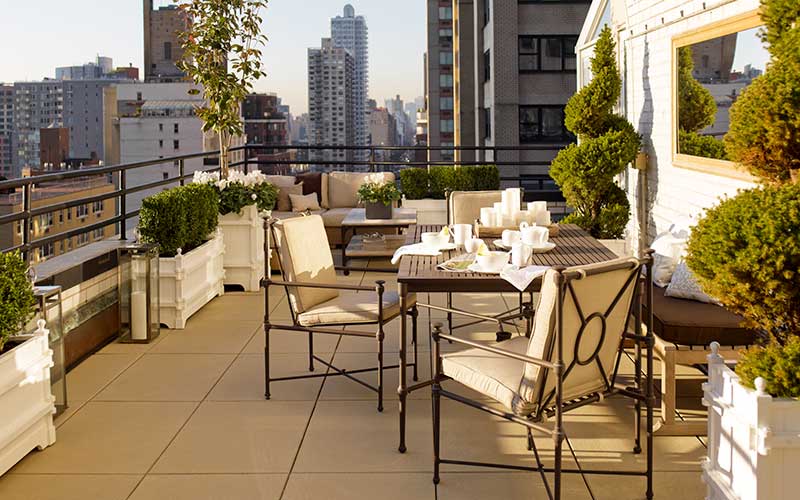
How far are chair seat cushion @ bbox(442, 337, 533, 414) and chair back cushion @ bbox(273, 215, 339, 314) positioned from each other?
132 centimetres

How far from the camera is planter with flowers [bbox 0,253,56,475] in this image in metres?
3.62

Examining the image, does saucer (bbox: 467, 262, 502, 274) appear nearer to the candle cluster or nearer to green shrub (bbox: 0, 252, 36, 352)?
the candle cluster

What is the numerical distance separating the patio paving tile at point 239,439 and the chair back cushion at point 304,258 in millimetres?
559

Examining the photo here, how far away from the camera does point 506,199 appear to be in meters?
5.64

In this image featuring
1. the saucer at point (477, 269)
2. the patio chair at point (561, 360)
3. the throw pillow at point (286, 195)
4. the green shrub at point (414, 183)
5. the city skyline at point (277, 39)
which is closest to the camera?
the patio chair at point (561, 360)

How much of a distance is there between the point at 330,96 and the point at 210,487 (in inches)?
1816

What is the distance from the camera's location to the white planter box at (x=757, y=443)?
8.79 ft

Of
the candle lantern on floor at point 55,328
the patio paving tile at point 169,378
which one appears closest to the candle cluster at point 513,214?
the patio paving tile at point 169,378

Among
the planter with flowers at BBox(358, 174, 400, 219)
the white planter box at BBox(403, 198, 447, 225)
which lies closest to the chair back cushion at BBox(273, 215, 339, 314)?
the planter with flowers at BBox(358, 174, 400, 219)

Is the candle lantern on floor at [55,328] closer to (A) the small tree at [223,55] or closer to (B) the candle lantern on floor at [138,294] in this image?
(B) the candle lantern on floor at [138,294]

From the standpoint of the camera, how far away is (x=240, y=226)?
8078 millimetres

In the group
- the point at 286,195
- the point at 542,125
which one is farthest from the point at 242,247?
the point at 542,125

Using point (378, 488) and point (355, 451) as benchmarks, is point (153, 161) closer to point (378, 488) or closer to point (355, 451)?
point (355, 451)

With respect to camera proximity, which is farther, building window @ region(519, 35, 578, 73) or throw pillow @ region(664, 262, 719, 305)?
building window @ region(519, 35, 578, 73)
